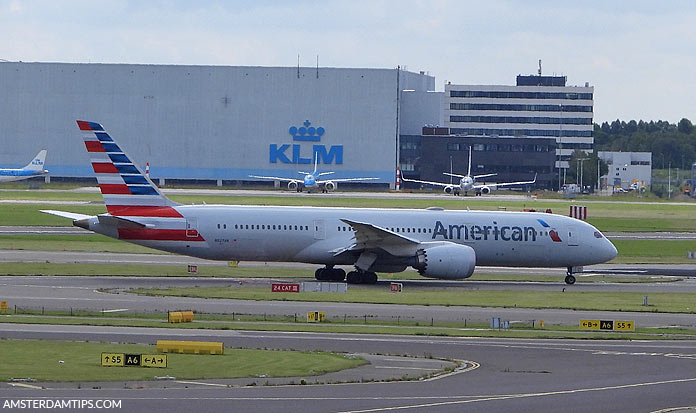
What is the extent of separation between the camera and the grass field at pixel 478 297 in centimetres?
4156

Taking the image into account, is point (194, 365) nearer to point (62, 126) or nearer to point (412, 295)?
point (412, 295)

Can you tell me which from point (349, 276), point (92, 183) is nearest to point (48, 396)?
point (349, 276)

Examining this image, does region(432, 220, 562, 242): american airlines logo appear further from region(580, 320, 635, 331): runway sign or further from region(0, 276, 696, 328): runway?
region(580, 320, 635, 331): runway sign

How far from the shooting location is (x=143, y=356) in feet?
83.0

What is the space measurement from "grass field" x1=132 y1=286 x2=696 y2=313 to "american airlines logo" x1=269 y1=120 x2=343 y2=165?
11923 cm

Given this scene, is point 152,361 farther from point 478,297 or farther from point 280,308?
point 478,297

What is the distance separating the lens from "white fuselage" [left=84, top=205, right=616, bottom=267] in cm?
4903

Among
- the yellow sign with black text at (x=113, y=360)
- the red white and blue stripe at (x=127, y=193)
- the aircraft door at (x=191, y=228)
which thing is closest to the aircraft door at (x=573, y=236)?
Result: the red white and blue stripe at (x=127, y=193)

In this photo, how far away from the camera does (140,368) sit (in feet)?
81.4

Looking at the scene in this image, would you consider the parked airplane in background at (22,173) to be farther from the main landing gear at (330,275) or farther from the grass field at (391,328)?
the grass field at (391,328)

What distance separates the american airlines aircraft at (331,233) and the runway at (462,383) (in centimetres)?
1620

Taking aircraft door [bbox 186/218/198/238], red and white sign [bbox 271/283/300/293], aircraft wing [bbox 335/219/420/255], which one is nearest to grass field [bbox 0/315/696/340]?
red and white sign [bbox 271/283/300/293]

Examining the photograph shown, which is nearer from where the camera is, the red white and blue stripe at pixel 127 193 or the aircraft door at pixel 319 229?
the red white and blue stripe at pixel 127 193

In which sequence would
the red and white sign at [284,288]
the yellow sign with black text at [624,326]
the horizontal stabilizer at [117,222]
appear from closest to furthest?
the yellow sign with black text at [624,326] < the red and white sign at [284,288] < the horizontal stabilizer at [117,222]
